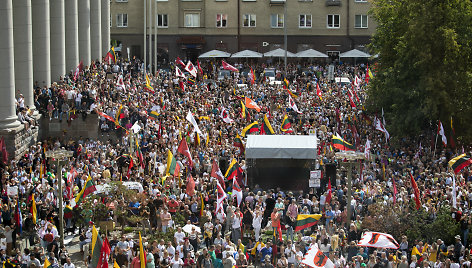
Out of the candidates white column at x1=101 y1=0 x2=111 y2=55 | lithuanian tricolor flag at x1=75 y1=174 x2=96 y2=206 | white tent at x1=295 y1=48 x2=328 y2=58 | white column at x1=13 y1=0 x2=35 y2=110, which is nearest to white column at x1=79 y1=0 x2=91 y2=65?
white column at x1=101 y1=0 x2=111 y2=55

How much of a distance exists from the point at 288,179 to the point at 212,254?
1248cm

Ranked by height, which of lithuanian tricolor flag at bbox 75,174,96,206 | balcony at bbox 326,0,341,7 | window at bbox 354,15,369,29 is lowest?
lithuanian tricolor flag at bbox 75,174,96,206

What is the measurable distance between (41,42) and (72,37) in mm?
6962

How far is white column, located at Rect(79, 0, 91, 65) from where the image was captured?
61906 mm

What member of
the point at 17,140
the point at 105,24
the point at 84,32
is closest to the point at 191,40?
the point at 105,24

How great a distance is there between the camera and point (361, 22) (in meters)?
86.5

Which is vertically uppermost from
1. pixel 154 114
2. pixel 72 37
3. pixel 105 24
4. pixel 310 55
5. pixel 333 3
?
pixel 333 3

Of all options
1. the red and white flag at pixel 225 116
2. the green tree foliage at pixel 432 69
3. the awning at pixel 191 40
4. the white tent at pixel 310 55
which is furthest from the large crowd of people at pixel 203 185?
the awning at pixel 191 40

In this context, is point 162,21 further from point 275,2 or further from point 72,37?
point 72,37

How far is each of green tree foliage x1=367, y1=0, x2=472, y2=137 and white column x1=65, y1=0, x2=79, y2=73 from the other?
1974 centimetres

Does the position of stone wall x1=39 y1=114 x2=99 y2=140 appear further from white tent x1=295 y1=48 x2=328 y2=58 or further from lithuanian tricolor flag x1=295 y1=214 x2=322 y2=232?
white tent x1=295 y1=48 x2=328 y2=58

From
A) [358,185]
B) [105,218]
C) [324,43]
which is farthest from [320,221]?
[324,43]

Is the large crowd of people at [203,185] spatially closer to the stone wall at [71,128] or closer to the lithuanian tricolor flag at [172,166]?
the stone wall at [71,128]

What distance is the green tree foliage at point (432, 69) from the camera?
48812 millimetres
